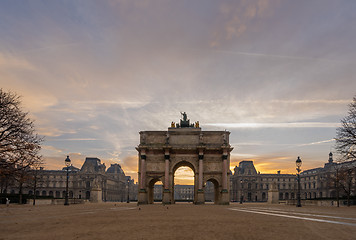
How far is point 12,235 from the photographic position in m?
9.86

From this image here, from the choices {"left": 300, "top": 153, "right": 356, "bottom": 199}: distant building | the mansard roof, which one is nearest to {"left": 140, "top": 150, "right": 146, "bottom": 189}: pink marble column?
the mansard roof

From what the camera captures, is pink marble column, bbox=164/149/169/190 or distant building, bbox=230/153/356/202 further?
distant building, bbox=230/153/356/202

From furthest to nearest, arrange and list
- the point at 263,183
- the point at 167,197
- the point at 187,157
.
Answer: the point at 263,183 → the point at 187,157 → the point at 167,197

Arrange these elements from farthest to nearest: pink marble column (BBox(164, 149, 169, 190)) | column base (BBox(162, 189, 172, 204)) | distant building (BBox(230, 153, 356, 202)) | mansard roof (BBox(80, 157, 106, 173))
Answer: distant building (BBox(230, 153, 356, 202))
mansard roof (BBox(80, 157, 106, 173))
pink marble column (BBox(164, 149, 169, 190))
column base (BBox(162, 189, 172, 204))

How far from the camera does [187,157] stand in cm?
5091

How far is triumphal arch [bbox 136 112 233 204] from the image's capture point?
49.6 meters

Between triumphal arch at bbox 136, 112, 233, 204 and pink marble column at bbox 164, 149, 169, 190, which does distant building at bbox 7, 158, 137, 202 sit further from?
pink marble column at bbox 164, 149, 169, 190

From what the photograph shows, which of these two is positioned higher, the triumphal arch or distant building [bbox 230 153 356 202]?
the triumphal arch

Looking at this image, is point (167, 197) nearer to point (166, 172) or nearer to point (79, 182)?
point (166, 172)

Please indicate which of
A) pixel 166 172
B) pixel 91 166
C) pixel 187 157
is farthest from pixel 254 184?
pixel 166 172

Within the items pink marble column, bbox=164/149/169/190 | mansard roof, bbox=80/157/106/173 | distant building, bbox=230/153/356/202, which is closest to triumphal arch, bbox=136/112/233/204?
pink marble column, bbox=164/149/169/190

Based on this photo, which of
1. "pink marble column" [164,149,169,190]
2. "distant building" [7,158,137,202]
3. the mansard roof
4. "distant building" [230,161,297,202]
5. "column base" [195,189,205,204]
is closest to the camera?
"column base" [195,189,205,204]

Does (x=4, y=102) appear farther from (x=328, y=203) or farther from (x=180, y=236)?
(x=328, y=203)

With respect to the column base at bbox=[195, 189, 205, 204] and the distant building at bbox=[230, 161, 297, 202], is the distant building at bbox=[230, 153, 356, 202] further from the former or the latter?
the column base at bbox=[195, 189, 205, 204]
